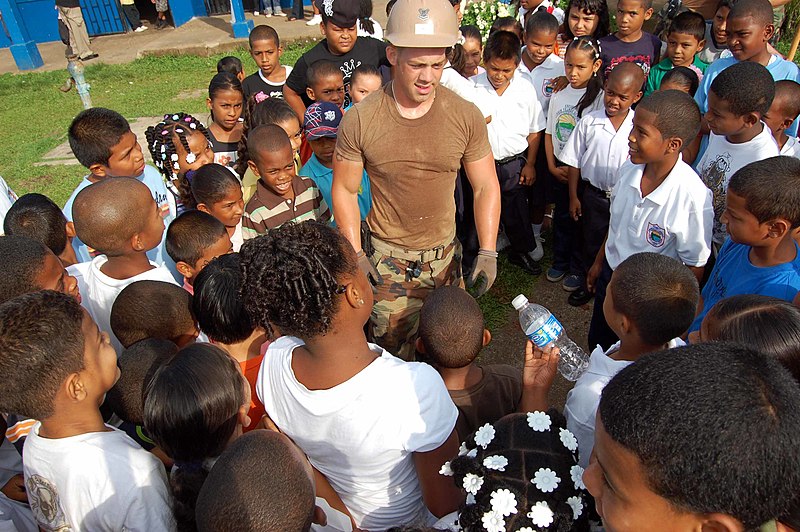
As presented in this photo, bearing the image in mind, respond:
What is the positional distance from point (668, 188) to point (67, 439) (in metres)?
2.87

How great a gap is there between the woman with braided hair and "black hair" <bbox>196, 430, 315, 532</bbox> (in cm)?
24

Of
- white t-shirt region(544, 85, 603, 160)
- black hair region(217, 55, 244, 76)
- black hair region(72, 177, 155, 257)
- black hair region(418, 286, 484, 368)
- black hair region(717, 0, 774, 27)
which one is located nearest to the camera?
black hair region(418, 286, 484, 368)

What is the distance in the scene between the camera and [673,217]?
9.04ft

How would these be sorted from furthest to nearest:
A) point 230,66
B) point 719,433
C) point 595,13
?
point 230,66
point 595,13
point 719,433

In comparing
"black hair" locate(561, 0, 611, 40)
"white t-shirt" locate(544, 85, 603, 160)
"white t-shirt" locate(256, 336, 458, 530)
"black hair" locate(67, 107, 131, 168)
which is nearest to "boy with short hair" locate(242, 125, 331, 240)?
"black hair" locate(67, 107, 131, 168)

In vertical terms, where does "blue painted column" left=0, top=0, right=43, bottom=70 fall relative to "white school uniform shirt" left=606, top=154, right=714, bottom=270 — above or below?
below

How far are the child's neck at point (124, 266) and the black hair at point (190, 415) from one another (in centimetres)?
106

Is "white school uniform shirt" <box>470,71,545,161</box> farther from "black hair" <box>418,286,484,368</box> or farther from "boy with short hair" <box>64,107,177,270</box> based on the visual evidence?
"boy with short hair" <box>64,107,177,270</box>

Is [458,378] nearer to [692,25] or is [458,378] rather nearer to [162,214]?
[162,214]

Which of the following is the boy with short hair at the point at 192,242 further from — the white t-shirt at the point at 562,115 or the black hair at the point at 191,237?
the white t-shirt at the point at 562,115

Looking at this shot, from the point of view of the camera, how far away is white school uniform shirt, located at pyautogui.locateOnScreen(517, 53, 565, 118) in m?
4.68

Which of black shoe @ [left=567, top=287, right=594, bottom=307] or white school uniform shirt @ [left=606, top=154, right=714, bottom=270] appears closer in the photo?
white school uniform shirt @ [left=606, top=154, right=714, bottom=270]

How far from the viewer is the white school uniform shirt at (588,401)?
1.82 m

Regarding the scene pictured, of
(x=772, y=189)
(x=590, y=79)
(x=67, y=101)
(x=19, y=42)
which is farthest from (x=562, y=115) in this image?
(x=19, y=42)
